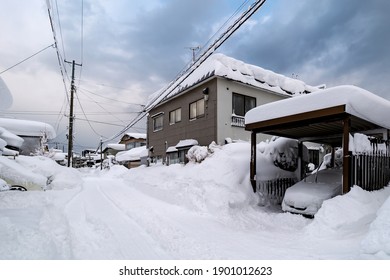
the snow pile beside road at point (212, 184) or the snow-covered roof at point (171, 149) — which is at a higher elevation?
the snow-covered roof at point (171, 149)

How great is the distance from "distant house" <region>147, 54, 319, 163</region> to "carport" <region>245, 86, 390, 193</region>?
185 inches

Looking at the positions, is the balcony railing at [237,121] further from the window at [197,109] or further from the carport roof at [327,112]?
the carport roof at [327,112]

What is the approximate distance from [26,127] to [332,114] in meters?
17.8

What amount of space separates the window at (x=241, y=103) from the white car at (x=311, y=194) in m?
6.71

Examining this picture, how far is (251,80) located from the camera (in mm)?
14070

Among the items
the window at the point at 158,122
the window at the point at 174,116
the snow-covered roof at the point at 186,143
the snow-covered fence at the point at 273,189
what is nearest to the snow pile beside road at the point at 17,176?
the snow-covered roof at the point at 186,143

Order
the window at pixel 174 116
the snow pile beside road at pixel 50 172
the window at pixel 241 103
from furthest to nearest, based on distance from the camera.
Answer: the window at pixel 174 116
the window at pixel 241 103
the snow pile beside road at pixel 50 172

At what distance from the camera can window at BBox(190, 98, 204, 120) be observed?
45.8 feet

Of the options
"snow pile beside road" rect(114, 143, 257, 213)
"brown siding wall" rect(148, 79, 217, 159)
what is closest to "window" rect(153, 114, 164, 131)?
"brown siding wall" rect(148, 79, 217, 159)

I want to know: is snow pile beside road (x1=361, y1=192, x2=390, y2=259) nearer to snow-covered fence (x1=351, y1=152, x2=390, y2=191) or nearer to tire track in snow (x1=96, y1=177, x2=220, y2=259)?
tire track in snow (x1=96, y1=177, x2=220, y2=259)

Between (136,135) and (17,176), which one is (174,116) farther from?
(136,135)

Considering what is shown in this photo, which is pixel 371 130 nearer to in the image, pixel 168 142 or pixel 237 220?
pixel 237 220

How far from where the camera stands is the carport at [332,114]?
5863 millimetres

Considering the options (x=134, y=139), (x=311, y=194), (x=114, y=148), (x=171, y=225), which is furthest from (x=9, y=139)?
(x=114, y=148)
